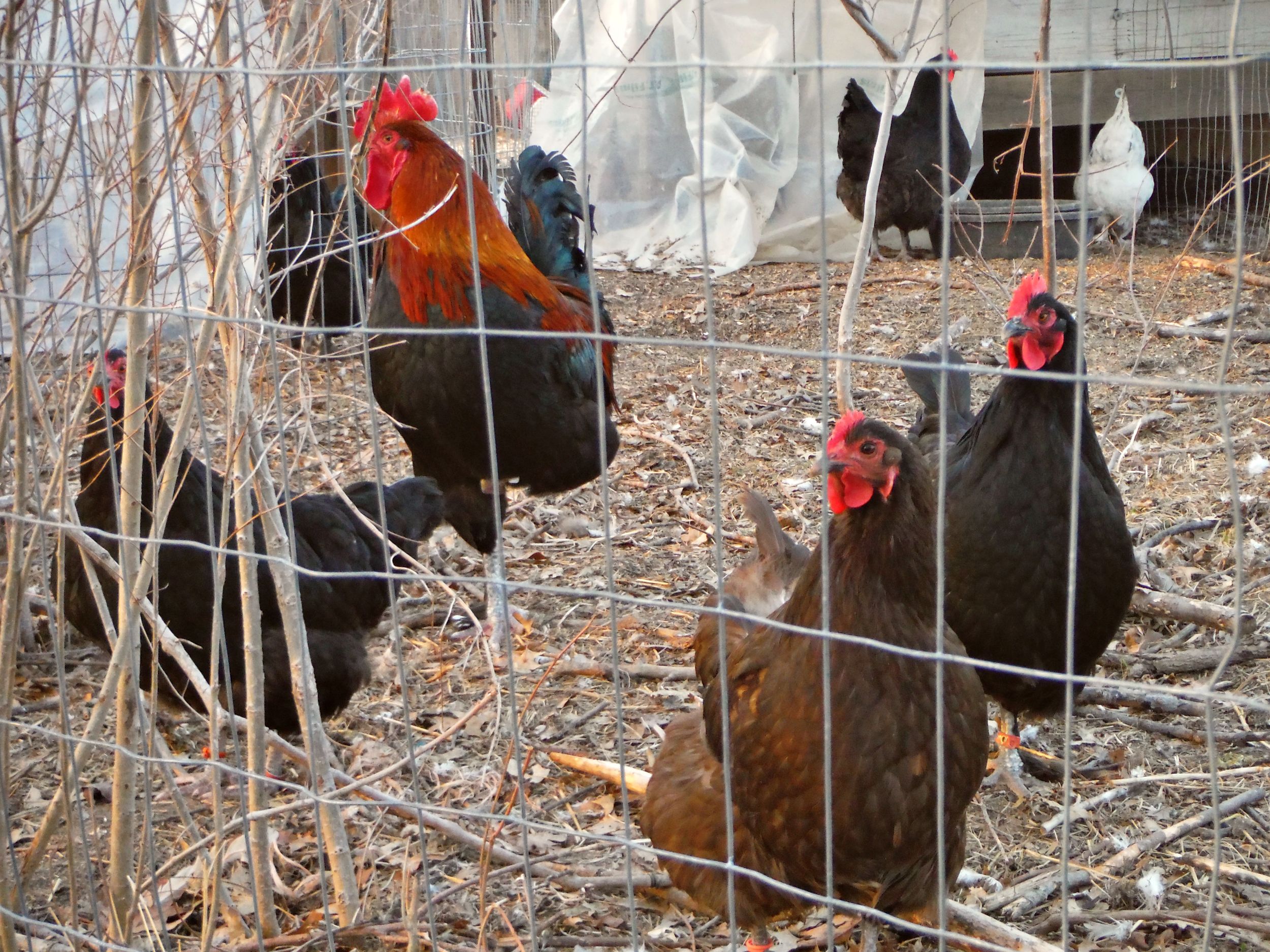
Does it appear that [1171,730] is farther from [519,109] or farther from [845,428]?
[519,109]

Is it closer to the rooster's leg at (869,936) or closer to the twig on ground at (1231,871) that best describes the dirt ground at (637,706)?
the twig on ground at (1231,871)

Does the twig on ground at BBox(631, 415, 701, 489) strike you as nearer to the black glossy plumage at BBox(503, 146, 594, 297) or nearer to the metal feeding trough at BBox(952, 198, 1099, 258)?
the black glossy plumage at BBox(503, 146, 594, 297)

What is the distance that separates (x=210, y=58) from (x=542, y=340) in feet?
6.88

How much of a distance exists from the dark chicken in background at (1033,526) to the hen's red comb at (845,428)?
2.64 ft

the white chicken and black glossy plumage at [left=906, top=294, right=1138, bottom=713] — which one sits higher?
the white chicken

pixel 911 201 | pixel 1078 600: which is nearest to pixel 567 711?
pixel 1078 600

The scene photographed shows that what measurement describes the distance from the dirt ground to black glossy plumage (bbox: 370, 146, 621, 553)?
0.76 feet

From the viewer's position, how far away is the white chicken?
9531mm

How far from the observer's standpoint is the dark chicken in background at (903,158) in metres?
9.73

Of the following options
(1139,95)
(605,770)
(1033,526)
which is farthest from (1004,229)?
(605,770)

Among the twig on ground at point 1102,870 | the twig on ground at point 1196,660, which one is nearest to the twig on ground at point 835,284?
the twig on ground at point 1196,660

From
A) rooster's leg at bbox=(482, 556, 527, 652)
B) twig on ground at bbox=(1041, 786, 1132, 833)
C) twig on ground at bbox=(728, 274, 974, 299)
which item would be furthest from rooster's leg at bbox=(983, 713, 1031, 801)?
twig on ground at bbox=(728, 274, 974, 299)

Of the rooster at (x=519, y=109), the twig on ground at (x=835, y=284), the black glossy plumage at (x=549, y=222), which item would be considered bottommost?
the twig on ground at (x=835, y=284)

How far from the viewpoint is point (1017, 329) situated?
3008mm
